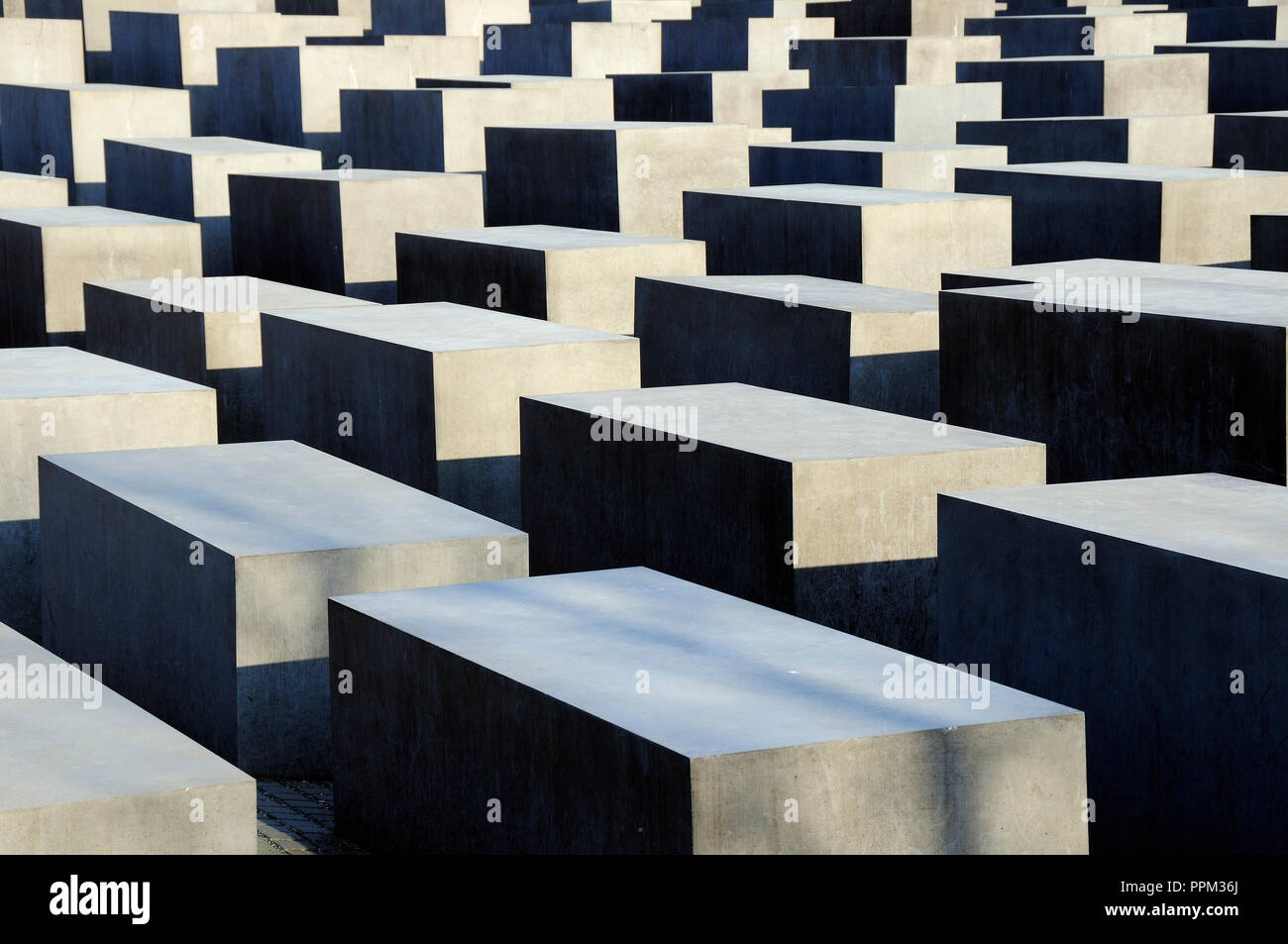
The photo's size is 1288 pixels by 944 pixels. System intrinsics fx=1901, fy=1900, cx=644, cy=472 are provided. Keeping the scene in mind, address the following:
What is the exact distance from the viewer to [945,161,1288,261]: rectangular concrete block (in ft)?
47.1

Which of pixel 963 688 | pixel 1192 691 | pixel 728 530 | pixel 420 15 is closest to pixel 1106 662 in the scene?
pixel 1192 691

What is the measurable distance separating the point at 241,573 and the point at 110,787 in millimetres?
2229

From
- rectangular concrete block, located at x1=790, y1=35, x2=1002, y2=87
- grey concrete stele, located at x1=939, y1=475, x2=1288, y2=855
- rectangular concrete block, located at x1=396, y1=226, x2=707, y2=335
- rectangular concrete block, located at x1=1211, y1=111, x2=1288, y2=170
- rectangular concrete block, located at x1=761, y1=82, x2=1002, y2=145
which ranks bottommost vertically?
grey concrete stele, located at x1=939, y1=475, x2=1288, y2=855

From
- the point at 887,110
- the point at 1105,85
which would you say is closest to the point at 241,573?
the point at 887,110

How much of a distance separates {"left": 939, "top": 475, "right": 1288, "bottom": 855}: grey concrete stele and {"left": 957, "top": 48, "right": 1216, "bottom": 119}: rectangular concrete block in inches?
566

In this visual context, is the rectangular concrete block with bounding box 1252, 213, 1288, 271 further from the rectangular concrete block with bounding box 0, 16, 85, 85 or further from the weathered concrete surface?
the rectangular concrete block with bounding box 0, 16, 85, 85

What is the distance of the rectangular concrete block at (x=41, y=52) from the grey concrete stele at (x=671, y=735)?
20.5m

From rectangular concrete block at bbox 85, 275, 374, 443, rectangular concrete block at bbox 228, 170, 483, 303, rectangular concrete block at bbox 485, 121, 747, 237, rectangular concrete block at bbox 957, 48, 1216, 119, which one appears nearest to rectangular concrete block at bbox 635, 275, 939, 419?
rectangular concrete block at bbox 85, 275, 374, 443

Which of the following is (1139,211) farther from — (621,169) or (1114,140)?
(621,169)

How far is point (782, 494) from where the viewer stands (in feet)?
28.3

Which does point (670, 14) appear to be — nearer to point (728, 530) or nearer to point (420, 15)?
point (420, 15)

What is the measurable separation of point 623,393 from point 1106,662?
3885mm
